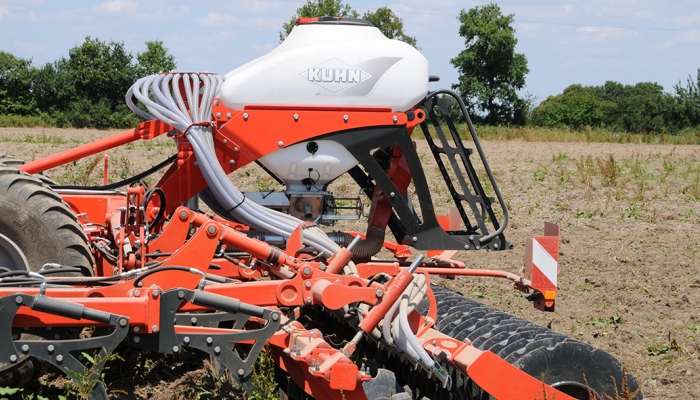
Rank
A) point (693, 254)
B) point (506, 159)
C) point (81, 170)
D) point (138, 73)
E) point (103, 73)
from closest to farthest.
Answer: point (693, 254) → point (81, 170) → point (506, 159) → point (103, 73) → point (138, 73)

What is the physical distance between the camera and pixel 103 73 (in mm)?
50281

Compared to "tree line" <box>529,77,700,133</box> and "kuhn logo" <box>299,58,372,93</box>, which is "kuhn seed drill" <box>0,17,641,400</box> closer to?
"kuhn logo" <box>299,58,372,93</box>

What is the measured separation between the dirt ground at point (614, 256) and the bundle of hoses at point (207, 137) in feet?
8.86

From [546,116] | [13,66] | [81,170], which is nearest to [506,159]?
[81,170]

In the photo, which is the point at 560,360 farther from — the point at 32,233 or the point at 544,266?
the point at 32,233

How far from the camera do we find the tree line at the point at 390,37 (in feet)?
152

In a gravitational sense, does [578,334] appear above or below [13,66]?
below

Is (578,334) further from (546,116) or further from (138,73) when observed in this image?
(546,116)

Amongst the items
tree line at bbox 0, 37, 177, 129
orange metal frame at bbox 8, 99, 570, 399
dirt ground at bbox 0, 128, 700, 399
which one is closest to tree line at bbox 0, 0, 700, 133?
tree line at bbox 0, 37, 177, 129

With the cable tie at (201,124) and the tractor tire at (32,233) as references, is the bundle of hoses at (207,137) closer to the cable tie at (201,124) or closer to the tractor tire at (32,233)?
the cable tie at (201,124)

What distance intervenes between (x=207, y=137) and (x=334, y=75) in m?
0.99

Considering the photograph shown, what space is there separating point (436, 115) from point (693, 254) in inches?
197

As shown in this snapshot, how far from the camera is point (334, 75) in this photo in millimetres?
5477

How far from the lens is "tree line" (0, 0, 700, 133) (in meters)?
46.2
